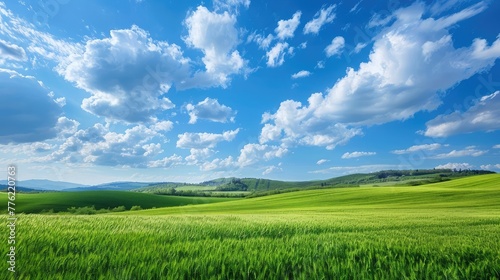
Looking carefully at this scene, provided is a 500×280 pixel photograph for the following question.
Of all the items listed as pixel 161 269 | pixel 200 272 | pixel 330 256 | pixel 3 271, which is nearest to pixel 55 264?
pixel 3 271

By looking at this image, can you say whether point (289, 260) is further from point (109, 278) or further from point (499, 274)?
point (499, 274)

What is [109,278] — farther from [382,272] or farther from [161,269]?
[382,272]

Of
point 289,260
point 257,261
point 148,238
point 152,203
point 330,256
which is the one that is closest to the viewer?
point 257,261

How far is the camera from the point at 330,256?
403 centimetres

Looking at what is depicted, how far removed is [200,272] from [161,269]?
448 mm

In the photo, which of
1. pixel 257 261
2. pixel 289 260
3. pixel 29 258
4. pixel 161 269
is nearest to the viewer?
pixel 161 269

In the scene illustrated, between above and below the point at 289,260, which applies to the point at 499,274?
below

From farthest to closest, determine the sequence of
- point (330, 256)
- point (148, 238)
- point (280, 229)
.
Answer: point (280, 229) → point (148, 238) → point (330, 256)

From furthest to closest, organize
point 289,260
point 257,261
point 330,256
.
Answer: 1. point 330,256
2. point 289,260
3. point 257,261

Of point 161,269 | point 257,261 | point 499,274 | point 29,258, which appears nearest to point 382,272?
point 257,261

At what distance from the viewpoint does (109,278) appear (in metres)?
2.64

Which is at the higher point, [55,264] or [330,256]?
[55,264]

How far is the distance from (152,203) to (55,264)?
86.6m

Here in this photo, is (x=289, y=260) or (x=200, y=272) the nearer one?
(x=200, y=272)
